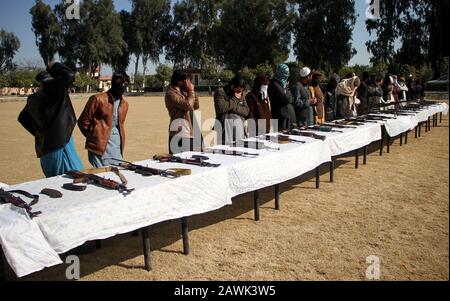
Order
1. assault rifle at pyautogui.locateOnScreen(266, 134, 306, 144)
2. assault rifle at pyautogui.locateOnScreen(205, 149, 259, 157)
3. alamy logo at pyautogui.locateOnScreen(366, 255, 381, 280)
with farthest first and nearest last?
assault rifle at pyautogui.locateOnScreen(266, 134, 306, 144) < assault rifle at pyautogui.locateOnScreen(205, 149, 259, 157) < alamy logo at pyautogui.locateOnScreen(366, 255, 381, 280)

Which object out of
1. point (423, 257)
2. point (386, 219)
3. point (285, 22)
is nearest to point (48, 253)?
point (423, 257)

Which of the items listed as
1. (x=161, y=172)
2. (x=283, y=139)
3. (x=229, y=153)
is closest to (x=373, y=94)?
(x=283, y=139)

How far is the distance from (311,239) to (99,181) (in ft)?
6.38

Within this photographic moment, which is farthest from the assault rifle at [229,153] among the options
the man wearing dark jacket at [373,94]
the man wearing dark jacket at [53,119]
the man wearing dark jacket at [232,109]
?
the man wearing dark jacket at [373,94]

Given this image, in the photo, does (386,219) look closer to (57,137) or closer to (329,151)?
(329,151)

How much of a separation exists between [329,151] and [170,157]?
2211 mm

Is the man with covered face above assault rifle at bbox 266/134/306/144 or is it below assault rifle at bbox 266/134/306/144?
above

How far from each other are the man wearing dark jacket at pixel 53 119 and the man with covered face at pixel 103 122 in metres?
0.29

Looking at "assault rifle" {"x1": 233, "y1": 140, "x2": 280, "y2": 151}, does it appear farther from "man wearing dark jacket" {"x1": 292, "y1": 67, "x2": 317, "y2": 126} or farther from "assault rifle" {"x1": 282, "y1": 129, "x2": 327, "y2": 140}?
"man wearing dark jacket" {"x1": 292, "y1": 67, "x2": 317, "y2": 126}

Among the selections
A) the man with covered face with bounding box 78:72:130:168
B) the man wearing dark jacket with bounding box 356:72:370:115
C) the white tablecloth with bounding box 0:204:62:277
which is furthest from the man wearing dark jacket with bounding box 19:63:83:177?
the man wearing dark jacket with bounding box 356:72:370:115

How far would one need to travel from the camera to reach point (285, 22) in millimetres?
38938

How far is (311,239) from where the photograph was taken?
359 cm

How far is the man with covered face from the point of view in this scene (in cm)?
370

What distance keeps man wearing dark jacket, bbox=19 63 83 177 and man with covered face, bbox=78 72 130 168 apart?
289 millimetres
